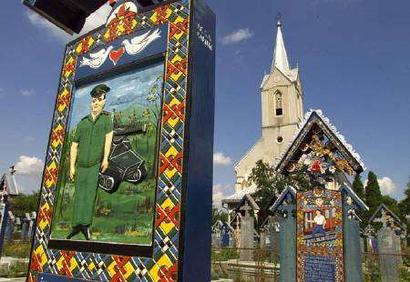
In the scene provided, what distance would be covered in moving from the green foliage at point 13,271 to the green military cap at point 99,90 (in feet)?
40.9

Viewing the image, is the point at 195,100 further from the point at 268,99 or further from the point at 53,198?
the point at 268,99

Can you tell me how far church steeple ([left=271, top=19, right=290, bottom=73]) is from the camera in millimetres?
50500

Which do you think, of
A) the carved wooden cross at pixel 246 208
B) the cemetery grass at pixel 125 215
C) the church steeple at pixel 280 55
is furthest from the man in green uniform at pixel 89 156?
the church steeple at pixel 280 55

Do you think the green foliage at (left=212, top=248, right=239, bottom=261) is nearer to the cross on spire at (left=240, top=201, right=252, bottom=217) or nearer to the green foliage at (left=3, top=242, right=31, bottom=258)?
the cross on spire at (left=240, top=201, right=252, bottom=217)

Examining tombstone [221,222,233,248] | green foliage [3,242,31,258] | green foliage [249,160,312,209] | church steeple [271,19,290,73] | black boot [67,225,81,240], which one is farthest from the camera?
church steeple [271,19,290,73]

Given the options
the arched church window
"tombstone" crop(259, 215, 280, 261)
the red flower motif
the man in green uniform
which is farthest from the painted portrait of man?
the arched church window

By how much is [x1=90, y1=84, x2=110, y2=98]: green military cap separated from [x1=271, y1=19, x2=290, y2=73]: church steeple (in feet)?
159

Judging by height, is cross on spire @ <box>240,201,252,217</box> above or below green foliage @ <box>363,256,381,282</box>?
above

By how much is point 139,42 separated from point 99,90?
641 mm

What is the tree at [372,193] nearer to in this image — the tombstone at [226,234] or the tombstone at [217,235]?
the tombstone at [217,235]

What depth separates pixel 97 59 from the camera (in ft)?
12.2

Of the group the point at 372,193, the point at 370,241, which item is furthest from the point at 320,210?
the point at 372,193

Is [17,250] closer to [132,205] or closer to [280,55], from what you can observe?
[132,205]

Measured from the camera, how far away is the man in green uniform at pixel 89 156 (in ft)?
10.6
